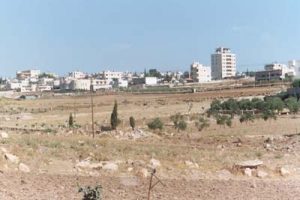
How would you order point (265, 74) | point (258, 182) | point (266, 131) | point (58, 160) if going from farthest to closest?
point (265, 74), point (266, 131), point (58, 160), point (258, 182)

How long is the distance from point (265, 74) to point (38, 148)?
161810mm

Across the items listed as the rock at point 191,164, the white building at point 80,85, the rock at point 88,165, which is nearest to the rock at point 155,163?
the rock at point 191,164

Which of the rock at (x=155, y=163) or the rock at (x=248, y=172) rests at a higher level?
the rock at (x=155, y=163)

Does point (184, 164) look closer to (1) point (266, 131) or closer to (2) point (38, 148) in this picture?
(2) point (38, 148)

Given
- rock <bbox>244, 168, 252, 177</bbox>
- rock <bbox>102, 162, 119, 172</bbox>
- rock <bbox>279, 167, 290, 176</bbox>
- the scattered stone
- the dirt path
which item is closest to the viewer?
the dirt path

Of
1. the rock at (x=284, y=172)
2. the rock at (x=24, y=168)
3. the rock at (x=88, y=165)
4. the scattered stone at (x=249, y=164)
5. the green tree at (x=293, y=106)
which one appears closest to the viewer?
the rock at (x=24, y=168)

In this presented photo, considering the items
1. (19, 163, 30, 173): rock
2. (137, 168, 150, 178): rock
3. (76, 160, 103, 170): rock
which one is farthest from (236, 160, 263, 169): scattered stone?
(19, 163, 30, 173): rock

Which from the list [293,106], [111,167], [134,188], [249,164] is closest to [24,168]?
[111,167]

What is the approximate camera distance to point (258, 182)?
15172 mm

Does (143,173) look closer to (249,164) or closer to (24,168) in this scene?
(24,168)

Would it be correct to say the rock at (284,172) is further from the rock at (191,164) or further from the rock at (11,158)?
the rock at (11,158)

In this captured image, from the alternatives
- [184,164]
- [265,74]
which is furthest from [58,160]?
[265,74]

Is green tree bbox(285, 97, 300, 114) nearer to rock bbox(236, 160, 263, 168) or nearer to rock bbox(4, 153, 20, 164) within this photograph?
rock bbox(236, 160, 263, 168)

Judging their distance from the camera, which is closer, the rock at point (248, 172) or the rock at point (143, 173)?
the rock at point (143, 173)
